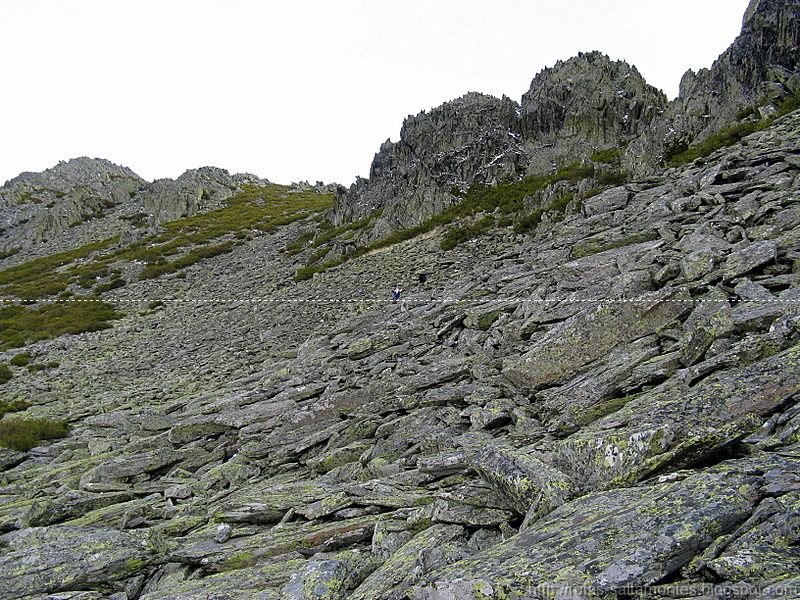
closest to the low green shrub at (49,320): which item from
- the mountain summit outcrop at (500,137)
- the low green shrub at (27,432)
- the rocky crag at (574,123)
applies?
the low green shrub at (27,432)

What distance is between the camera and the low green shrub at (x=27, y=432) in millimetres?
19922

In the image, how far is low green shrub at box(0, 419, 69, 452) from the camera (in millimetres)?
19922

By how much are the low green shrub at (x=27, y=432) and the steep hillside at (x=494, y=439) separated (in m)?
0.52

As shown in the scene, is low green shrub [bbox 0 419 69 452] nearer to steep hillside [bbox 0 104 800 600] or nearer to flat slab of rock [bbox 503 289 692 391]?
steep hillside [bbox 0 104 800 600]

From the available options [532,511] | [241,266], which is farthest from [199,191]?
[532,511]

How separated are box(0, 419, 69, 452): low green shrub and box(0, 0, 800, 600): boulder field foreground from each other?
29 cm

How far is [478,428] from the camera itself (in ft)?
40.3

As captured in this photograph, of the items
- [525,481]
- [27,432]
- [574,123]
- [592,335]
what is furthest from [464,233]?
[525,481]

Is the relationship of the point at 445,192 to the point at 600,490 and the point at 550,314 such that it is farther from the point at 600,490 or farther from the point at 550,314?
the point at 600,490

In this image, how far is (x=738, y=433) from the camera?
7398mm

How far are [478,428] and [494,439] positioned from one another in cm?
110

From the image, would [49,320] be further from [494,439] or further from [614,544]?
[614,544]

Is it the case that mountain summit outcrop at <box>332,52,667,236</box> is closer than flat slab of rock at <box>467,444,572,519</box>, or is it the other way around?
flat slab of rock at <box>467,444,572,519</box>

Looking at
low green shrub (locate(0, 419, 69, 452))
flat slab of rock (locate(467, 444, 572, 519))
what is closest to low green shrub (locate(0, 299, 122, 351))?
low green shrub (locate(0, 419, 69, 452))
